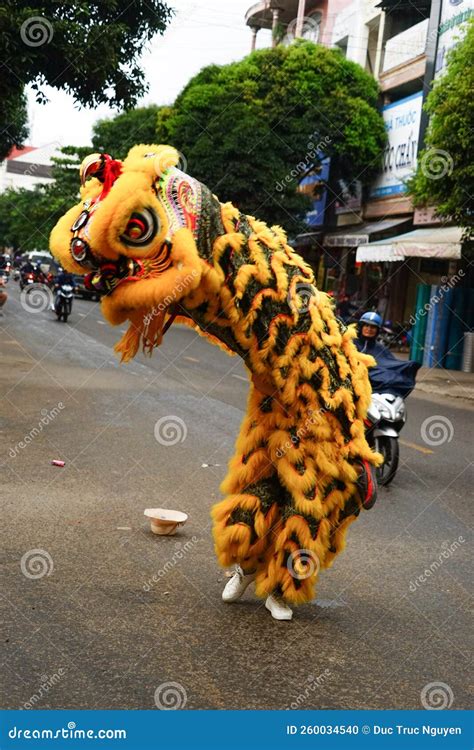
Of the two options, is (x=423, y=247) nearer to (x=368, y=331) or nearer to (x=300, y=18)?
(x=368, y=331)

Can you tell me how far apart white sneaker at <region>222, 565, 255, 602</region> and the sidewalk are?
1204cm

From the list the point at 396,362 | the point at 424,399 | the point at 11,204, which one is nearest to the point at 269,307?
the point at 396,362

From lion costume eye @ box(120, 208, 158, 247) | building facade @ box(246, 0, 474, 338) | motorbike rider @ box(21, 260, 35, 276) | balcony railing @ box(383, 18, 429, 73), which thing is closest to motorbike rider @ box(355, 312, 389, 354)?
lion costume eye @ box(120, 208, 158, 247)

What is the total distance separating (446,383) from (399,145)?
12.4 meters

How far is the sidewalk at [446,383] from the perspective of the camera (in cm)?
1675

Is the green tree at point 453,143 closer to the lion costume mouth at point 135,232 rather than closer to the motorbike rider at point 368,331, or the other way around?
the motorbike rider at point 368,331

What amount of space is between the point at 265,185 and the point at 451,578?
940 inches

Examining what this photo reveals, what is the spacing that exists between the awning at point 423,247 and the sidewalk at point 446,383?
2.53m

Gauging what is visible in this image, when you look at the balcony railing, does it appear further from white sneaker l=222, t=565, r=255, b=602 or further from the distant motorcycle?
white sneaker l=222, t=565, r=255, b=602

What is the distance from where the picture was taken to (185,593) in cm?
479

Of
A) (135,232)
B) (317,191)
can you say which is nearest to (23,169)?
(317,191)

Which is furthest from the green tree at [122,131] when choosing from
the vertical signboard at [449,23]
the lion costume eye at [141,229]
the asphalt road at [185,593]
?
the lion costume eye at [141,229]

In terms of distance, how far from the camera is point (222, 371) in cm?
1655

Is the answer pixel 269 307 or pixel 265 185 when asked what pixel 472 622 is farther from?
pixel 265 185
